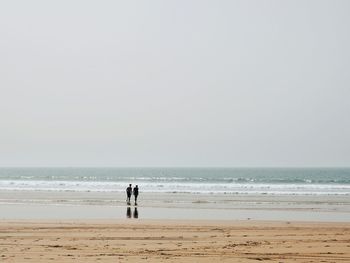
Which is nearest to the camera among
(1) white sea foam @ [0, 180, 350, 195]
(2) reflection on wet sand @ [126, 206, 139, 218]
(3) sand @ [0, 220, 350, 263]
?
(3) sand @ [0, 220, 350, 263]

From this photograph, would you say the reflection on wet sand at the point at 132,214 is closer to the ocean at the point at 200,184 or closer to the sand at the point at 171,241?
the sand at the point at 171,241

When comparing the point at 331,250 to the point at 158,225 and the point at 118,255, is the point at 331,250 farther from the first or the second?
the point at 158,225

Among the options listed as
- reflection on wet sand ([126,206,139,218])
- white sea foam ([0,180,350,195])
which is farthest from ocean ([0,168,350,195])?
reflection on wet sand ([126,206,139,218])

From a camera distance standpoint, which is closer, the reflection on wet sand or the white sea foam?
the reflection on wet sand

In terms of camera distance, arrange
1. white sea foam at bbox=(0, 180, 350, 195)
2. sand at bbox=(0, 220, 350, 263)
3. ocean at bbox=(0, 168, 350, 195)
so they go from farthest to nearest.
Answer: ocean at bbox=(0, 168, 350, 195) → white sea foam at bbox=(0, 180, 350, 195) → sand at bbox=(0, 220, 350, 263)

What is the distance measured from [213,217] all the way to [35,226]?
8684 mm

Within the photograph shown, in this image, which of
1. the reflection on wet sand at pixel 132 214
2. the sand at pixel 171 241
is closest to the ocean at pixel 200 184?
the reflection on wet sand at pixel 132 214

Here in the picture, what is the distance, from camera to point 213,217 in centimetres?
2323

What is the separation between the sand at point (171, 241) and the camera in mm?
11875

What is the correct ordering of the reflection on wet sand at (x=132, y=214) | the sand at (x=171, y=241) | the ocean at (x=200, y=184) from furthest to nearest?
the ocean at (x=200, y=184) → the reflection on wet sand at (x=132, y=214) → the sand at (x=171, y=241)

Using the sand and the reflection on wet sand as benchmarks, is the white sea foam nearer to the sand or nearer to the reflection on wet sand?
the reflection on wet sand

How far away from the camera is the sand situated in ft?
39.0

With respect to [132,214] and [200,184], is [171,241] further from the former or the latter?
[200,184]

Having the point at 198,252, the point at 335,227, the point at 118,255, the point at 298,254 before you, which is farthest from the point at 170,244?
the point at 335,227
